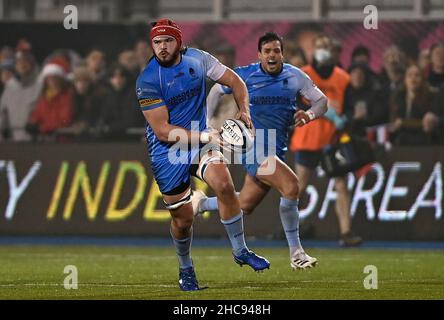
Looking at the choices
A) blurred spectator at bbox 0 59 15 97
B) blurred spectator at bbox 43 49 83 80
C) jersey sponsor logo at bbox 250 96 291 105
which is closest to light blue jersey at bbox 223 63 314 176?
jersey sponsor logo at bbox 250 96 291 105

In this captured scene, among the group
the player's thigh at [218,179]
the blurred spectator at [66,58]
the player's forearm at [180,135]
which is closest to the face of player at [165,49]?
the player's forearm at [180,135]

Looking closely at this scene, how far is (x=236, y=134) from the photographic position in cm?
1203

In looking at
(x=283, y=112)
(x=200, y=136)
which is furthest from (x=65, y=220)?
(x=200, y=136)

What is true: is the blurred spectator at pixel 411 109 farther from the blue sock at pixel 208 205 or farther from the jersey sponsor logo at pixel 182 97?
the jersey sponsor logo at pixel 182 97

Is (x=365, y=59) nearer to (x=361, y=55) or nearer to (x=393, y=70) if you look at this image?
(x=361, y=55)

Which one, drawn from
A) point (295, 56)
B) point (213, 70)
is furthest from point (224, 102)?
point (213, 70)

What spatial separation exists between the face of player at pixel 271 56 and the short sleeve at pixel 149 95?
8.48 ft

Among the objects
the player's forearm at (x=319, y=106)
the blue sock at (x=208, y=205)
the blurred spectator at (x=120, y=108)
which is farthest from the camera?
the blurred spectator at (x=120, y=108)

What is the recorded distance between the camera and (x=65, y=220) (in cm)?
2062

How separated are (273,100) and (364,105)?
17.1 ft

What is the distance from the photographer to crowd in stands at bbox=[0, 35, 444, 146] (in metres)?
19.8

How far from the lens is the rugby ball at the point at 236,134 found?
1202 cm

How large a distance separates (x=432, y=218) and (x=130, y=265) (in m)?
5.64

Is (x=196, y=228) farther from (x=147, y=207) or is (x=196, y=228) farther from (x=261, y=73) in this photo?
(x=261, y=73)
